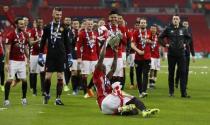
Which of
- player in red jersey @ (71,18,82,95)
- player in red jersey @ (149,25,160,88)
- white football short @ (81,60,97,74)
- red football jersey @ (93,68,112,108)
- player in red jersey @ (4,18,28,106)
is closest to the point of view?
red football jersey @ (93,68,112,108)

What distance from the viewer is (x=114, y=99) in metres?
13.3

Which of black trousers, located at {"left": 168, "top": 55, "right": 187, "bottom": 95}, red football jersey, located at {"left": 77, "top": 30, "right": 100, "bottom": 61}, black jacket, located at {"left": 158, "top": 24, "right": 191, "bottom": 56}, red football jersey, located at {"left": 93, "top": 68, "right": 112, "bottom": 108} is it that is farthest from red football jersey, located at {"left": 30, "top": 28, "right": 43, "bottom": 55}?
red football jersey, located at {"left": 93, "top": 68, "right": 112, "bottom": 108}

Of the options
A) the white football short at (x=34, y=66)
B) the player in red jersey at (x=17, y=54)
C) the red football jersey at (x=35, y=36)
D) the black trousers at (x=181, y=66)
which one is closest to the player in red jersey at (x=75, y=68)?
the white football short at (x=34, y=66)

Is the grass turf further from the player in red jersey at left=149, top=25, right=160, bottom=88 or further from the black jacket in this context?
the player in red jersey at left=149, top=25, right=160, bottom=88

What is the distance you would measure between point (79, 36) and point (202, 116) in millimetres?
6634

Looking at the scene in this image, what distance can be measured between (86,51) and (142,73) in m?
1.82

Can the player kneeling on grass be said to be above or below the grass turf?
above

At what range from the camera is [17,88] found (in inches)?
882

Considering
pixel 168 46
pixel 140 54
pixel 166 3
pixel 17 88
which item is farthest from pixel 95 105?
pixel 166 3

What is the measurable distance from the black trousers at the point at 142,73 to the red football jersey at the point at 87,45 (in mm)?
1365

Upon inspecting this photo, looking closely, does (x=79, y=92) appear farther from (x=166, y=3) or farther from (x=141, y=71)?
(x=166, y=3)

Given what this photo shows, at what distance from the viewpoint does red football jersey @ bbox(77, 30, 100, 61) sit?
19359 millimetres

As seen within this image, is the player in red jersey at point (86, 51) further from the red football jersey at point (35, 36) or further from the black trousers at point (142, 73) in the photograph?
the black trousers at point (142, 73)

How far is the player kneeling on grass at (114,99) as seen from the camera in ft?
43.0
